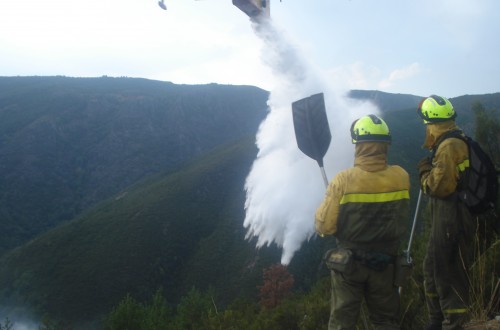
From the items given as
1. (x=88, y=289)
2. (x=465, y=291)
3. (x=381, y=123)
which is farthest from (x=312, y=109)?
(x=88, y=289)

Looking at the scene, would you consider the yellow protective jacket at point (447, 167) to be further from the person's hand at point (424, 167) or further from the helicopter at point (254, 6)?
the helicopter at point (254, 6)

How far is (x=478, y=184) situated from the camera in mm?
4637

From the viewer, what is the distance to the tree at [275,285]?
167 ft

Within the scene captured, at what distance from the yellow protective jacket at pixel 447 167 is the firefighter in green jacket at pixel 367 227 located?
2.23ft

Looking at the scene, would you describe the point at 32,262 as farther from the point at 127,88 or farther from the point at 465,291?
the point at 127,88

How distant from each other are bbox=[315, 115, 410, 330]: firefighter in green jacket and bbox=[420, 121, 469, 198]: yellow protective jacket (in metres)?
0.68

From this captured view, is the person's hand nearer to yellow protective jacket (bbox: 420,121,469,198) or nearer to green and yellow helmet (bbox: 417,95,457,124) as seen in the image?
yellow protective jacket (bbox: 420,121,469,198)

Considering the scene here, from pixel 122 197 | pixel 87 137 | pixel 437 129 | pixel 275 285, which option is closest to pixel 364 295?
pixel 437 129

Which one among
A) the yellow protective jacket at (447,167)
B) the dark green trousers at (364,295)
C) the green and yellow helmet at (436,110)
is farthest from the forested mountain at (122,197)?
the dark green trousers at (364,295)

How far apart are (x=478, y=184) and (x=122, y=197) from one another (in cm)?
10324

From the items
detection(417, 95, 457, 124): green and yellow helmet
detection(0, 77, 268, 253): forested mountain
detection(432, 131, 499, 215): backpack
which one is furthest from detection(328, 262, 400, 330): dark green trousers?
detection(0, 77, 268, 253): forested mountain

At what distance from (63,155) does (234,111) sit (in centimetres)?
7903

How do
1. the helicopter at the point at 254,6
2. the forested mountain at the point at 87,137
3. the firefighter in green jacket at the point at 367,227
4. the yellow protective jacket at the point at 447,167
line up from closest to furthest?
1. the firefighter in green jacket at the point at 367,227
2. the yellow protective jacket at the point at 447,167
3. the helicopter at the point at 254,6
4. the forested mountain at the point at 87,137

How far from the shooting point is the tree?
51000 millimetres
